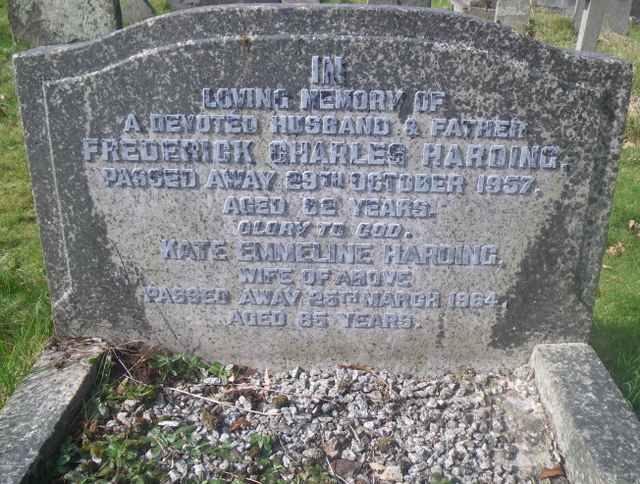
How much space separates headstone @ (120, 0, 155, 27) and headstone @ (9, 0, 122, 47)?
1290 millimetres

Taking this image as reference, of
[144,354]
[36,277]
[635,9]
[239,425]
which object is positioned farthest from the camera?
[635,9]

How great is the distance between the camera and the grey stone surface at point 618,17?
948 centimetres

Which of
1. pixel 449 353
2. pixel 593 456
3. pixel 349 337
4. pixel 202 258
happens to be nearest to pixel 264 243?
Result: pixel 202 258

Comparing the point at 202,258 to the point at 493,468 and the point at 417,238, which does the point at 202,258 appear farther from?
the point at 493,468

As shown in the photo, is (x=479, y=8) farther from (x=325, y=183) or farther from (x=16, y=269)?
(x=16, y=269)

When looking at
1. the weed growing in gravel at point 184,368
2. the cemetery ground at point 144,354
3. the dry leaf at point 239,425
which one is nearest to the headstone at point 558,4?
the cemetery ground at point 144,354

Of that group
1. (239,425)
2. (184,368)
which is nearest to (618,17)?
(184,368)

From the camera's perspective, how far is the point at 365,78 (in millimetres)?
2330

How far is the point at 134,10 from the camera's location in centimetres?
739

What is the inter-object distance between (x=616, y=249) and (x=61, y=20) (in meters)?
4.84

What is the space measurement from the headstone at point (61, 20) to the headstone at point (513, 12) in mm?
3870

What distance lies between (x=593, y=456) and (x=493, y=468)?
0.35 metres

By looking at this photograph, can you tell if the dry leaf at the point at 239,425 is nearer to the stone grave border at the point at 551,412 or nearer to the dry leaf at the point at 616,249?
the stone grave border at the point at 551,412

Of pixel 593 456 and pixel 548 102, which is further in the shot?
pixel 548 102
